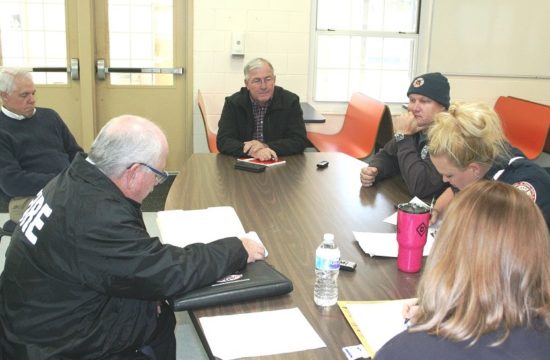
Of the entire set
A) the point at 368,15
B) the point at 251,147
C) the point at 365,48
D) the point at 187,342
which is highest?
the point at 368,15

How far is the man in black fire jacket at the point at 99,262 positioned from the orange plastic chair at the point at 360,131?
2914 mm

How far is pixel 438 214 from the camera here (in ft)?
7.61

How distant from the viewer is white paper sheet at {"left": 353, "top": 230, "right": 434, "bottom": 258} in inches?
77.9

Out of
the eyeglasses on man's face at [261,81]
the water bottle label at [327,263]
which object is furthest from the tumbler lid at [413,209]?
the eyeglasses on man's face at [261,81]

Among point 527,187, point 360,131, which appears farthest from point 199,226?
point 360,131

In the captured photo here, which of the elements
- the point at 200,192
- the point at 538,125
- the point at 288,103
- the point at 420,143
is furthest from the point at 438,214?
the point at 538,125

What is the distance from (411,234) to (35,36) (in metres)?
4.28

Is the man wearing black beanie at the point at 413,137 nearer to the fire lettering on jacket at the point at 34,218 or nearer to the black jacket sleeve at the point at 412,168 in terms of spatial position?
the black jacket sleeve at the point at 412,168

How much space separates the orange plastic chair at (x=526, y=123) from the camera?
4.89 metres

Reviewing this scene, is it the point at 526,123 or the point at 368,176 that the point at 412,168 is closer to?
the point at 368,176

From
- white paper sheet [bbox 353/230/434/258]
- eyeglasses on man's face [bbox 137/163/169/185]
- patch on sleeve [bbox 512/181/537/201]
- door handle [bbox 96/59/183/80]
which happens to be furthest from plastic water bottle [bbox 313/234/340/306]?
door handle [bbox 96/59/183/80]

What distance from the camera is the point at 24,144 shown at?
314cm

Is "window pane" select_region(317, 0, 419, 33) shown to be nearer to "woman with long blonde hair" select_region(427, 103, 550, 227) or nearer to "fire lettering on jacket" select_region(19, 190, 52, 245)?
"woman with long blonde hair" select_region(427, 103, 550, 227)

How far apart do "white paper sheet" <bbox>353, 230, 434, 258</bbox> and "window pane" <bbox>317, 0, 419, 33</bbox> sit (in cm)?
356
